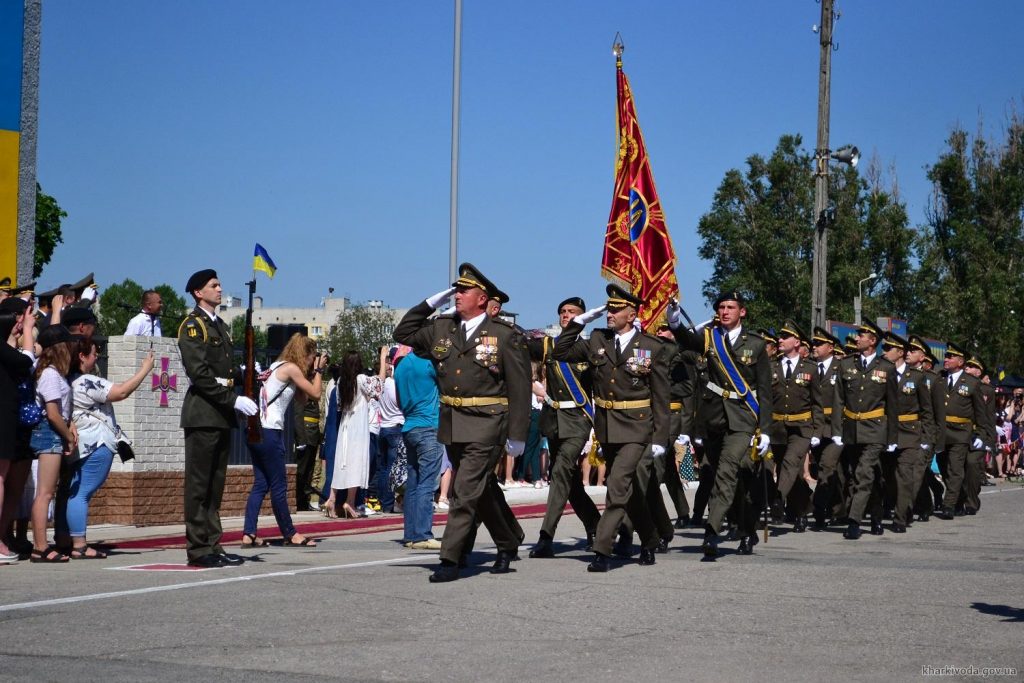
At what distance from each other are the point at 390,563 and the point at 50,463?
2667mm

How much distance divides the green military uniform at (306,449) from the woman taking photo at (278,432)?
4432 mm

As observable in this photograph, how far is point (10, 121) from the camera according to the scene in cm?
1534

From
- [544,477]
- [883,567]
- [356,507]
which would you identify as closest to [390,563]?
[883,567]

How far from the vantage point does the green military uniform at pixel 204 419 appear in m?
10.4

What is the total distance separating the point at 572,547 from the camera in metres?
12.9

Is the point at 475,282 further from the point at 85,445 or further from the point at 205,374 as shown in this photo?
the point at 85,445

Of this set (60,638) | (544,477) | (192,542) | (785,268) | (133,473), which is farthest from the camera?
(785,268)

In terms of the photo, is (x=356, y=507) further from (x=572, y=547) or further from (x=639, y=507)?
(x=639, y=507)

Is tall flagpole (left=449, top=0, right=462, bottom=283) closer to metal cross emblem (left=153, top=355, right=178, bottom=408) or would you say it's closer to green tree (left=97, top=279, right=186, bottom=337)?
metal cross emblem (left=153, top=355, right=178, bottom=408)

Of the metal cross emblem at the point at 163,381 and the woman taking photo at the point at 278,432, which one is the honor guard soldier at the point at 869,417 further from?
the metal cross emblem at the point at 163,381

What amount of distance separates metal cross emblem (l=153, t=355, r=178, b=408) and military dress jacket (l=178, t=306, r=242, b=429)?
4861 mm

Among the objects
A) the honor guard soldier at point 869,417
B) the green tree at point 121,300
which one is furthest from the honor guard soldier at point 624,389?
the green tree at point 121,300

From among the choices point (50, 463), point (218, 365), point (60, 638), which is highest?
point (218, 365)

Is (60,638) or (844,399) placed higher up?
(844,399)
